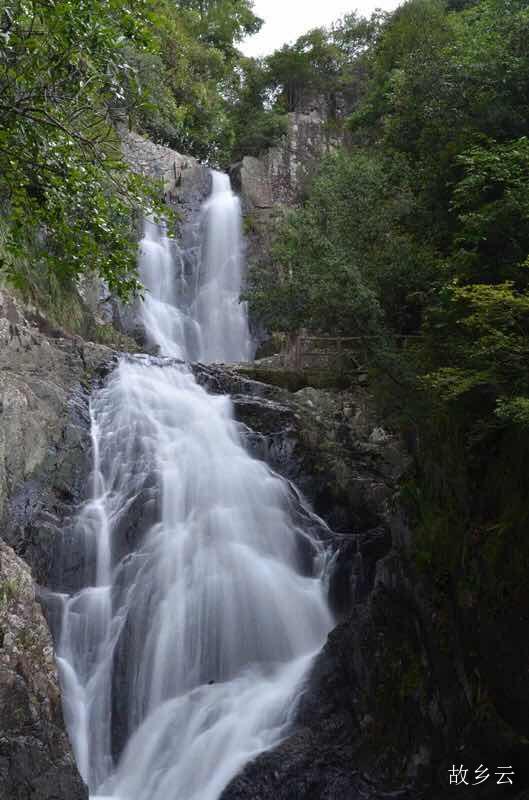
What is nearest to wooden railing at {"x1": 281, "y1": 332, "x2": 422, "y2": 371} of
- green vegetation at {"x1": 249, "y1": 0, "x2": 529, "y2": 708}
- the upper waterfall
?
green vegetation at {"x1": 249, "y1": 0, "x2": 529, "y2": 708}

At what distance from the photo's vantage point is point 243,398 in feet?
47.8

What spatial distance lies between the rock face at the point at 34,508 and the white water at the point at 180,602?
47 centimetres

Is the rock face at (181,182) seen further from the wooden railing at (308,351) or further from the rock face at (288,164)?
the wooden railing at (308,351)

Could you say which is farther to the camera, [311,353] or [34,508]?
[311,353]

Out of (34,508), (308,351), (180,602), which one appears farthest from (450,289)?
(308,351)

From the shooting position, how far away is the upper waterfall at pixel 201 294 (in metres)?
19.9

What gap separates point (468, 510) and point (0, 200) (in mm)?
9047

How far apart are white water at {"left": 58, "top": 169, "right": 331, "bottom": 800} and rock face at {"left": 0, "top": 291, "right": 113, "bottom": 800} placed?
0.47 meters

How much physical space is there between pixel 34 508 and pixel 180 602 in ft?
9.44

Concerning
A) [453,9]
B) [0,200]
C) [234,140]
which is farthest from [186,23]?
[0,200]

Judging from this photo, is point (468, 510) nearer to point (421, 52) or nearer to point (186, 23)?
point (421, 52)

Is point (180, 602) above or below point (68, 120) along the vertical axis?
below

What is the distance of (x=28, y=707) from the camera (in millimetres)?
6855

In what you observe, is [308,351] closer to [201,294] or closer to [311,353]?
[311,353]
